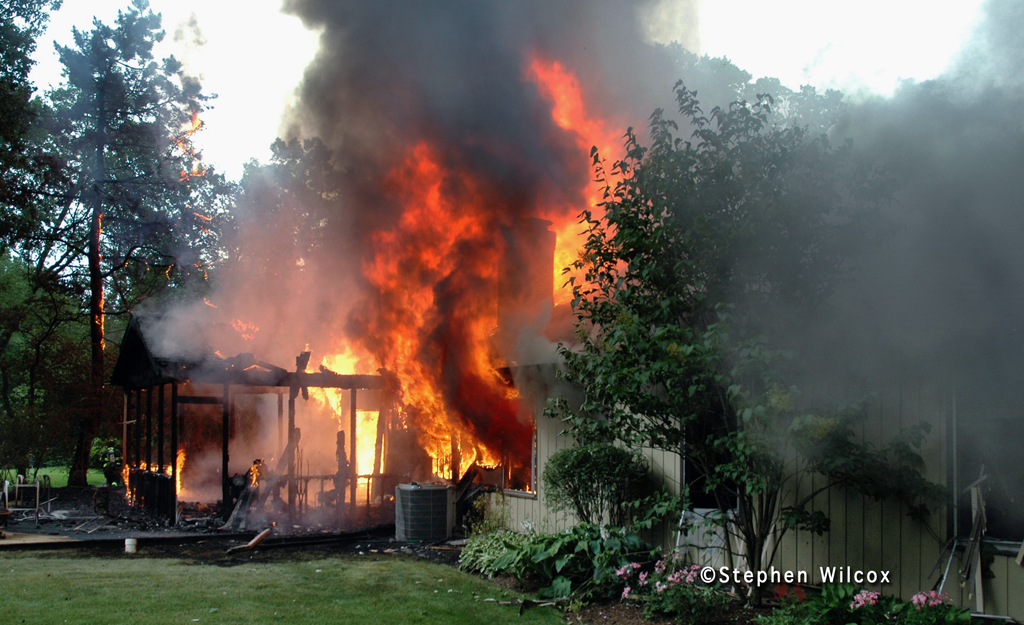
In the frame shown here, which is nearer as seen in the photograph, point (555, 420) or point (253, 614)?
point (253, 614)

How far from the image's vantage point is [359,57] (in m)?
13.6

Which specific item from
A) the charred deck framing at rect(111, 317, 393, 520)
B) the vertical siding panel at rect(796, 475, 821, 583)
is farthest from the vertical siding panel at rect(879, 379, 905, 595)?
the charred deck framing at rect(111, 317, 393, 520)

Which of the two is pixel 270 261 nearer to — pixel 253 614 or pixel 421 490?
pixel 421 490

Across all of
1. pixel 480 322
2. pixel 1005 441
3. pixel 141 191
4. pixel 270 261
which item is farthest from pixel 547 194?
pixel 141 191

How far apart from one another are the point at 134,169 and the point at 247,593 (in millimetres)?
24615

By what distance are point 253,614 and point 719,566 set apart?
4929 mm

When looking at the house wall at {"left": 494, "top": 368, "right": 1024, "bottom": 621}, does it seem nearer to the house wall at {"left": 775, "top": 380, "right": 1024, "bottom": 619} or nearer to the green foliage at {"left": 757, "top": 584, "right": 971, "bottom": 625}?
the house wall at {"left": 775, "top": 380, "right": 1024, "bottom": 619}

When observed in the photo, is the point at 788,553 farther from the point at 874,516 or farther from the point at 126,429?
the point at 126,429

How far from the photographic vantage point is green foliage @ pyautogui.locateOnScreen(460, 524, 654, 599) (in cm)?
782

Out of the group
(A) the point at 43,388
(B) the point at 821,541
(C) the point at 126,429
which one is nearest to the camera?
(B) the point at 821,541

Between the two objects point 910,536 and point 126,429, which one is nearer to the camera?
point 910,536

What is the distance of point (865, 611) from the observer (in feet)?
19.1

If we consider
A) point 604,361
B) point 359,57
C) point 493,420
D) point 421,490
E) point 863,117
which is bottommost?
point 421,490

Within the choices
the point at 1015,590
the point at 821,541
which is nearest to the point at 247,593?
the point at 821,541
